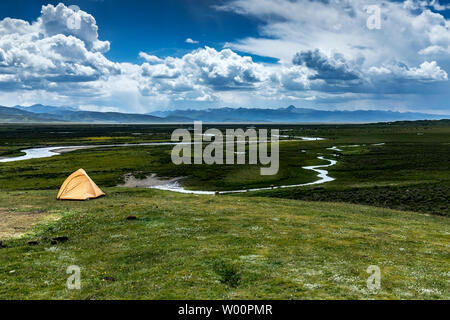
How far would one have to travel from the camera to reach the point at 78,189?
149ft

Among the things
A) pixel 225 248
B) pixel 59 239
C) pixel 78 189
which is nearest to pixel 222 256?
pixel 225 248

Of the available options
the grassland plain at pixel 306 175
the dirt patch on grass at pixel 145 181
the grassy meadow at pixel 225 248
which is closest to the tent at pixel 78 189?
the grassy meadow at pixel 225 248

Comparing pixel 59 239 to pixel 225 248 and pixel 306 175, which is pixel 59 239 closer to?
pixel 225 248

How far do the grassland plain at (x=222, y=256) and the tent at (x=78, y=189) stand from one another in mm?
8117

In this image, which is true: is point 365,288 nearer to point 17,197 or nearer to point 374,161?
point 17,197

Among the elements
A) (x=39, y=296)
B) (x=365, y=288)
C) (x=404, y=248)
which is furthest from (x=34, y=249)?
(x=404, y=248)

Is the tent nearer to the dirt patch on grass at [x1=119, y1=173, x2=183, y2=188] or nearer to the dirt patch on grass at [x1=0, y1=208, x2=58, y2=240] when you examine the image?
the dirt patch on grass at [x1=0, y1=208, x2=58, y2=240]

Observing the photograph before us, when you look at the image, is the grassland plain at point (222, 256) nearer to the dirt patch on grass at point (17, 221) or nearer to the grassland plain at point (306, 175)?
the dirt patch on grass at point (17, 221)

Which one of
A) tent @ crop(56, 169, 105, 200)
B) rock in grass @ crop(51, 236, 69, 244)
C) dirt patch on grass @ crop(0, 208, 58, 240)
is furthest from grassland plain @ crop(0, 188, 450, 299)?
tent @ crop(56, 169, 105, 200)

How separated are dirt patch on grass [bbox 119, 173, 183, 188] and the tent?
20343 millimetres

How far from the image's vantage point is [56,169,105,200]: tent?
4447 cm

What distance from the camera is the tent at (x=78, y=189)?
44469 millimetres

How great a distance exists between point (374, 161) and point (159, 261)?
273ft
